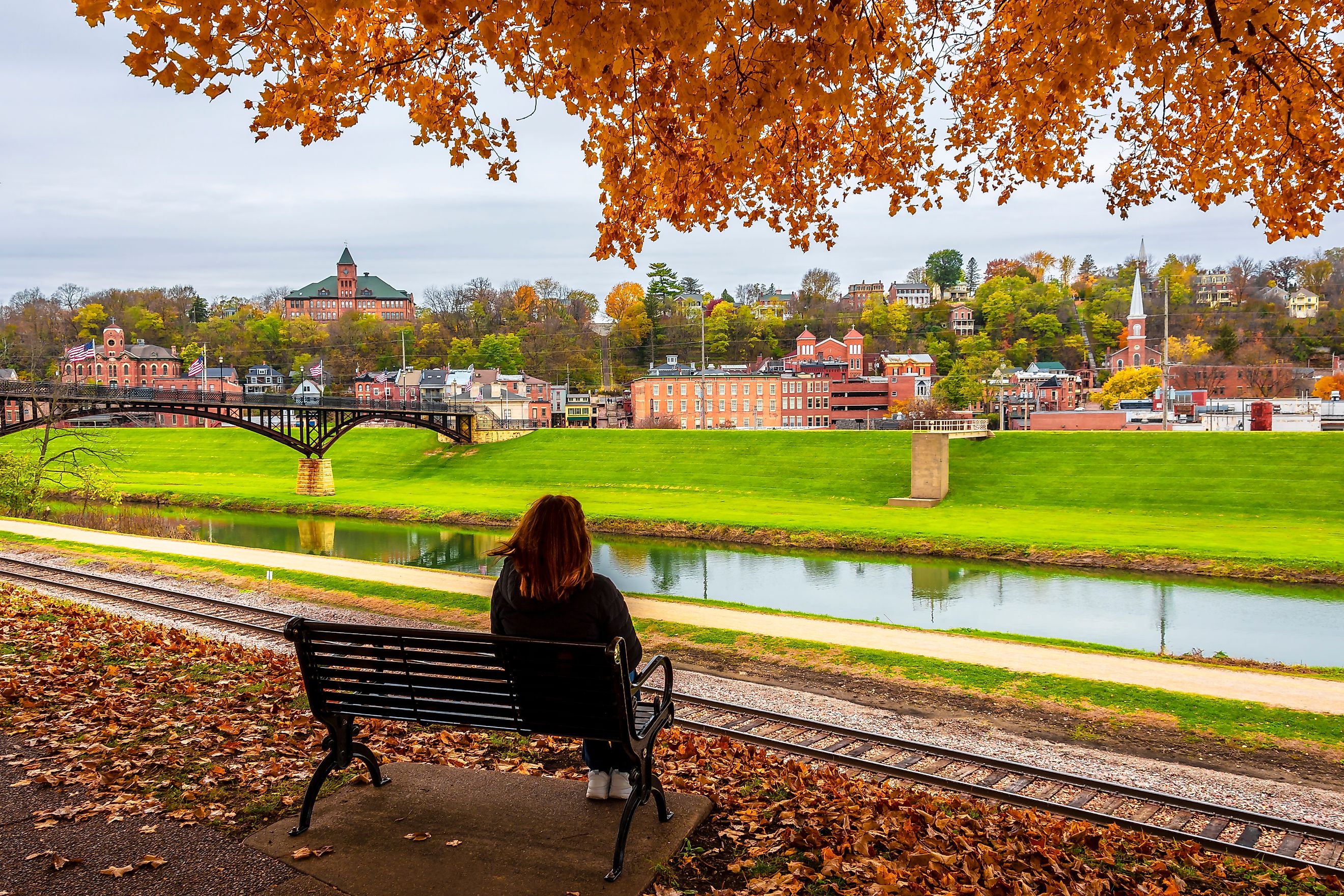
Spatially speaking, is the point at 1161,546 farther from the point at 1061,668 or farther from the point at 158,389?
the point at 158,389

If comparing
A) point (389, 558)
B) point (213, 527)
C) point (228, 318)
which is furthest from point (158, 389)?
point (228, 318)

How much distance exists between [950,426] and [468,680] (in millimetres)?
41397

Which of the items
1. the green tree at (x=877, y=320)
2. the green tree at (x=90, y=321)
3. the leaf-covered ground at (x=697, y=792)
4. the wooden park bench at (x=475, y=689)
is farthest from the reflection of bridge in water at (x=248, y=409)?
the green tree at (x=90, y=321)

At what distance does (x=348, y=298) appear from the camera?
169500mm

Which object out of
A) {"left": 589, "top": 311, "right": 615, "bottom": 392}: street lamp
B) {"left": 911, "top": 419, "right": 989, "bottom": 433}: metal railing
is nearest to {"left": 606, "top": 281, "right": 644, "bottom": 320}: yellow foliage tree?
{"left": 589, "top": 311, "right": 615, "bottom": 392}: street lamp

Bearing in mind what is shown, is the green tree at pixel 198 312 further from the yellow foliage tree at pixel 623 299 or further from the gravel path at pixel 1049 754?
the gravel path at pixel 1049 754

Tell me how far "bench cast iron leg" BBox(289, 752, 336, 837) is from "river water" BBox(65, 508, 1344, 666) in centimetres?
1620

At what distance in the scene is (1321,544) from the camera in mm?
27625

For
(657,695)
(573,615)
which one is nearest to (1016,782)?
(657,695)

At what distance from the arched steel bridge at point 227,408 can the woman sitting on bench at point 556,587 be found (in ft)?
131

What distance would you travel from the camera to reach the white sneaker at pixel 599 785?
5.00 meters

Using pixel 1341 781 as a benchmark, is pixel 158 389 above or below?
above

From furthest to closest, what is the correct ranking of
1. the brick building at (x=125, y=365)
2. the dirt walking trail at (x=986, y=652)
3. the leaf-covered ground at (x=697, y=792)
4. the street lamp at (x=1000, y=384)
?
the brick building at (x=125, y=365) < the street lamp at (x=1000, y=384) < the dirt walking trail at (x=986, y=652) < the leaf-covered ground at (x=697, y=792)

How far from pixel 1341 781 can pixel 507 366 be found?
102 metres
